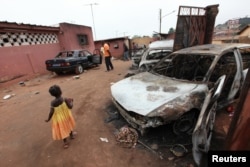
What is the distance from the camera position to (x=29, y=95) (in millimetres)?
7074

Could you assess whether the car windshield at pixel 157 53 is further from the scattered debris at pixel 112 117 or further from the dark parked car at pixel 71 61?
the dark parked car at pixel 71 61

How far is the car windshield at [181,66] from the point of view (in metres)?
4.58

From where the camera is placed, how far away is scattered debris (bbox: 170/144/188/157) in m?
2.78

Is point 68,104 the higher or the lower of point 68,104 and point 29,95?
the higher

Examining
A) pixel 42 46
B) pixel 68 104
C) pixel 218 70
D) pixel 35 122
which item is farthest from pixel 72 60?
pixel 218 70

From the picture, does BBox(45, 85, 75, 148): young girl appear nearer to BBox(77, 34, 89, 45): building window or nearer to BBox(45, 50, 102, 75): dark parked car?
BBox(45, 50, 102, 75): dark parked car

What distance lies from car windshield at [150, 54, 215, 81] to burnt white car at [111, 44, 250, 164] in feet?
0.08

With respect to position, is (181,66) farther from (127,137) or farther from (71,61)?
(71,61)

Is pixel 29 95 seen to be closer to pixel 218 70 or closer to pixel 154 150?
pixel 154 150

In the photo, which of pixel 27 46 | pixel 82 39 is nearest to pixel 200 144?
pixel 27 46

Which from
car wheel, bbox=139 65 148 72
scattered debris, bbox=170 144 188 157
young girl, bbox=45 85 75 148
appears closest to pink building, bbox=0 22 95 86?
car wheel, bbox=139 65 148 72

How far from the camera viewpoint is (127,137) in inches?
131

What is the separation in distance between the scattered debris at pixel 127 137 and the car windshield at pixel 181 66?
1803 mm

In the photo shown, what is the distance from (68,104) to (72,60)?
23.4 ft
